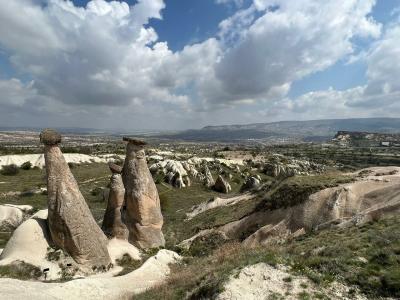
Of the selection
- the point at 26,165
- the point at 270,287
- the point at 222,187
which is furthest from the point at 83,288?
the point at 26,165

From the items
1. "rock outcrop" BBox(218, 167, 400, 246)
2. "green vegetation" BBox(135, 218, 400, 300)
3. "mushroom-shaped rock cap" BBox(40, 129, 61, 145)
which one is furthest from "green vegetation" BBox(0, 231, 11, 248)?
"green vegetation" BBox(135, 218, 400, 300)

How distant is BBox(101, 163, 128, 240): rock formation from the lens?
70.1 ft

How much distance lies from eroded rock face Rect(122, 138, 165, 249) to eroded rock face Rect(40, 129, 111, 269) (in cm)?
339

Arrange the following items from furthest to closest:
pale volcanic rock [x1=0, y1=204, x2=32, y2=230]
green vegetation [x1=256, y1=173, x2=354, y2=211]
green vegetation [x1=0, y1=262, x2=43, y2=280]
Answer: pale volcanic rock [x1=0, y1=204, x2=32, y2=230]
green vegetation [x1=256, y1=173, x2=354, y2=211]
green vegetation [x1=0, y1=262, x2=43, y2=280]

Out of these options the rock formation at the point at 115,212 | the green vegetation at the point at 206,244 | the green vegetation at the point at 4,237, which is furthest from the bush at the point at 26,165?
the green vegetation at the point at 206,244

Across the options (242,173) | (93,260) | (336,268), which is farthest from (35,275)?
(242,173)

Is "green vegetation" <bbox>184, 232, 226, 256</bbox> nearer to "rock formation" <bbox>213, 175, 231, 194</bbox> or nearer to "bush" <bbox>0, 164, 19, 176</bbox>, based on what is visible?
"rock formation" <bbox>213, 175, 231, 194</bbox>

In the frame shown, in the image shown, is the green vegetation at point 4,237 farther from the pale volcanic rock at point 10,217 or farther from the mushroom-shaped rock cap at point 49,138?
the mushroom-shaped rock cap at point 49,138

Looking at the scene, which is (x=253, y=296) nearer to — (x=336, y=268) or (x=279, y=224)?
(x=336, y=268)

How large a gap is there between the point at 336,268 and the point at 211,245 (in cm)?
1235

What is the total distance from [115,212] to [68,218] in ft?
14.6

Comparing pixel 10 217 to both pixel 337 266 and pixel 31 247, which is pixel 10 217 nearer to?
pixel 31 247

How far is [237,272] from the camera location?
1089cm

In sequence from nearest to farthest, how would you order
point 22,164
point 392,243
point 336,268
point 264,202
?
point 336,268, point 392,243, point 264,202, point 22,164
